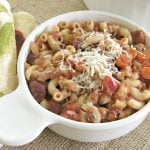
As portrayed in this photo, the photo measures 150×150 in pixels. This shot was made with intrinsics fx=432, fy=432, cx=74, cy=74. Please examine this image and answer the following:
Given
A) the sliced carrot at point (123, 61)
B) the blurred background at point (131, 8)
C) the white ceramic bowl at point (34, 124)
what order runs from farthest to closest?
the blurred background at point (131, 8) → the sliced carrot at point (123, 61) → the white ceramic bowl at point (34, 124)

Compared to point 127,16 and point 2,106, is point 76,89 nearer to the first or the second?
point 2,106

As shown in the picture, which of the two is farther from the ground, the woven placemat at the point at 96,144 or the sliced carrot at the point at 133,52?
the sliced carrot at the point at 133,52

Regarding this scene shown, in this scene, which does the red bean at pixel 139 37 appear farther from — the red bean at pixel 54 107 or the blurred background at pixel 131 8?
the red bean at pixel 54 107

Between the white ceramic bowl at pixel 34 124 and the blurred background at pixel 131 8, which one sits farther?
the blurred background at pixel 131 8

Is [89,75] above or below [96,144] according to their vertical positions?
above

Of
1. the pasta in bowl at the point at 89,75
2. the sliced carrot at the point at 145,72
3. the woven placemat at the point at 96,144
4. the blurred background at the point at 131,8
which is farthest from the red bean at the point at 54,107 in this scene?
the blurred background at the point at 131,8

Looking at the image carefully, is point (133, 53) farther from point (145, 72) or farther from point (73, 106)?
point (73, 106)

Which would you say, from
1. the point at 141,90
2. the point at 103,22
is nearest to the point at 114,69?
the point at 141,90

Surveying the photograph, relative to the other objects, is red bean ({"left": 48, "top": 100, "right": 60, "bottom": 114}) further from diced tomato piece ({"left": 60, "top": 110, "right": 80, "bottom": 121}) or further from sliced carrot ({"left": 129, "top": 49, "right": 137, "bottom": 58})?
sliced carrot ({"left": 129, "top": 49, "right": 137, "bottom": 58})

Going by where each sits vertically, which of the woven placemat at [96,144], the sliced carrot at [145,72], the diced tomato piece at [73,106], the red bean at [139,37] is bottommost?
the woven placemat at [96,144]

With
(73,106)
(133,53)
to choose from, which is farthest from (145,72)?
(73,106)
